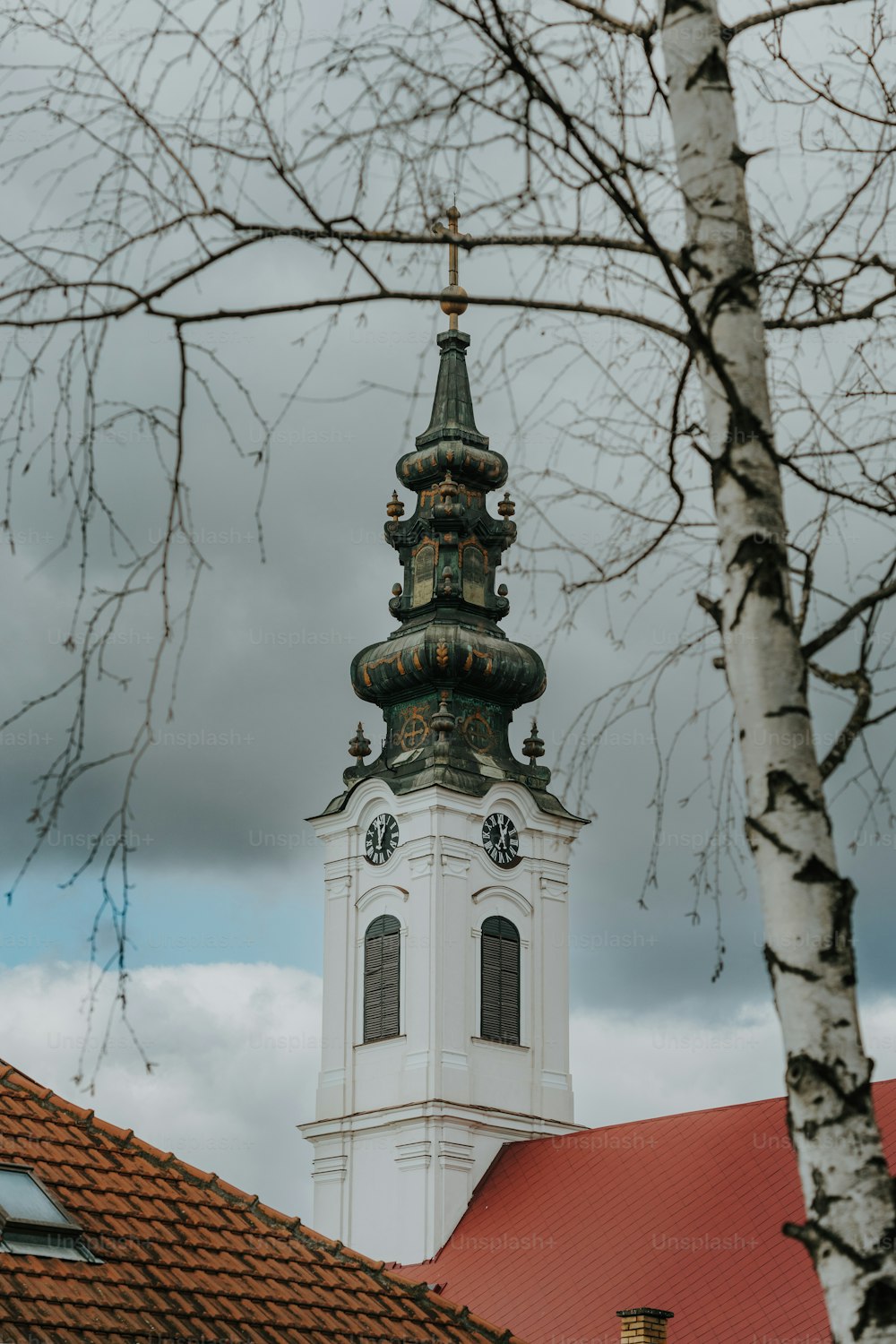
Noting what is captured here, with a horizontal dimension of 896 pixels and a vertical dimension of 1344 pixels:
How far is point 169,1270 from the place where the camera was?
10430mm

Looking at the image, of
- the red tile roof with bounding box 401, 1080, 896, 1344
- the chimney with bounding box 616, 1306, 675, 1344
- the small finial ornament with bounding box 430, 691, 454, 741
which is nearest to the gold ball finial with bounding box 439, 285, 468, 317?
the chimney with bounding box 616, 1306, 675, 1344

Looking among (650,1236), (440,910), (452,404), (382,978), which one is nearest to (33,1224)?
(650,1236)

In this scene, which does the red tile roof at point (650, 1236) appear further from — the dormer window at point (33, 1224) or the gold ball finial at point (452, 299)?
the gold ball finial at point (452, 299)

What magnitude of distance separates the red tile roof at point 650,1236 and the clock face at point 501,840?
15.5 feet

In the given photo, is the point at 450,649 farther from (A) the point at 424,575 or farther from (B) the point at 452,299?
(B) the point at 452,299

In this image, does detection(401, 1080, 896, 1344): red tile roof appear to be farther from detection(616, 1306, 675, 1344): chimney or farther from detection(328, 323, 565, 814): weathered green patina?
detection(328, 323, 565, 814): weathered green patina

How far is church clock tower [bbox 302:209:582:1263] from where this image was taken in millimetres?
31047

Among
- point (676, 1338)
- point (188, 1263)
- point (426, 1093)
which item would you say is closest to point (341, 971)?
point (426, 1093)

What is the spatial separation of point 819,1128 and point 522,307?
2068 millimetres

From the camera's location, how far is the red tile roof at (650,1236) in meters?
24.2

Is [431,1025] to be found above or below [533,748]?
below

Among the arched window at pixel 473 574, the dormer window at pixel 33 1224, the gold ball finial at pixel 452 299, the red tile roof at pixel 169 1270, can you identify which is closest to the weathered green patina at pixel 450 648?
the arched window at pixel 473 574

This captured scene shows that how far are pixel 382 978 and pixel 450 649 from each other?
5.46 m

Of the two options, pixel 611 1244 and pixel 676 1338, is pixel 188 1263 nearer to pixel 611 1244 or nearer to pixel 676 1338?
pixel 676 1338
